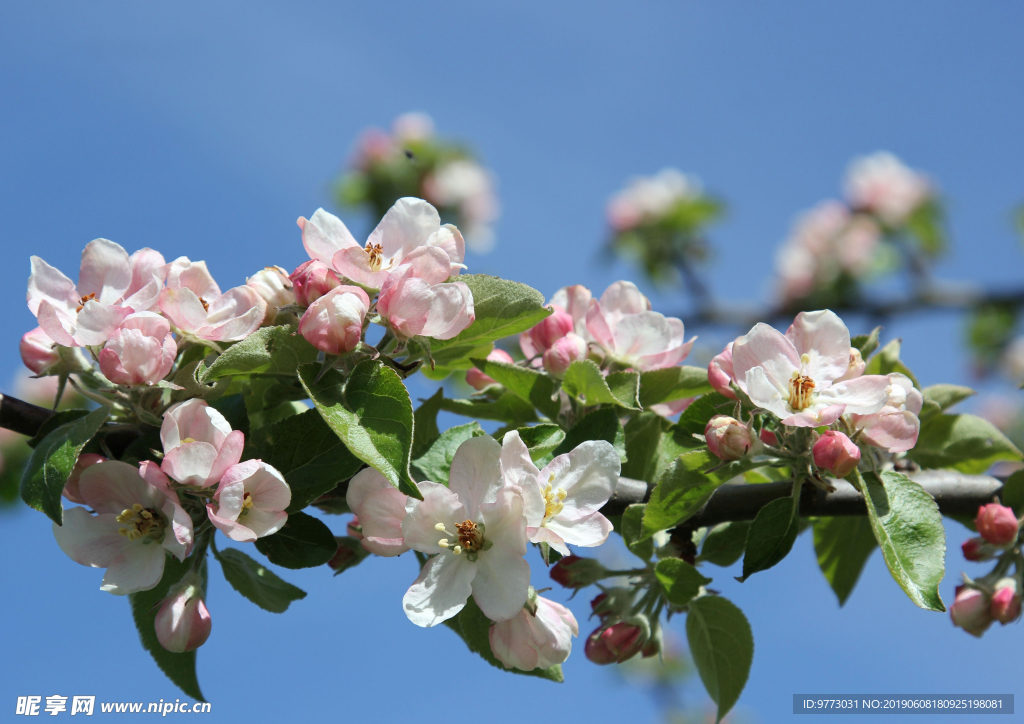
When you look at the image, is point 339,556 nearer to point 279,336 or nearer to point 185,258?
point 279,336

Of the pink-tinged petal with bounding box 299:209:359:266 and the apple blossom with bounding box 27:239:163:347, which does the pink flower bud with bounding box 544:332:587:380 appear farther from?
the apple blossom with bounding box 27:239:163:347

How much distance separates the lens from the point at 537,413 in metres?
1.56

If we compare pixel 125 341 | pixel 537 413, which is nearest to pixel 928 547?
pixel 537 413

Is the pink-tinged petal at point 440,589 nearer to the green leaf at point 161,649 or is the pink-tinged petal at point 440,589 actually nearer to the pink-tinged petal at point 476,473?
the pink-tinged petal at point 476,473

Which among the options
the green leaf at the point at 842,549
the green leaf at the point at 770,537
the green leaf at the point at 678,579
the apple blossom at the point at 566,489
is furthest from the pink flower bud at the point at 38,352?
the green leaf at the point at 842,549

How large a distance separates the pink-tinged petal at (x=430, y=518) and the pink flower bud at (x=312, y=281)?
14.5 inches

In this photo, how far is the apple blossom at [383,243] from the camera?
4.07ft

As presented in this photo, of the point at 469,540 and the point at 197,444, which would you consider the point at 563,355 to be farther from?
the point at 197,444

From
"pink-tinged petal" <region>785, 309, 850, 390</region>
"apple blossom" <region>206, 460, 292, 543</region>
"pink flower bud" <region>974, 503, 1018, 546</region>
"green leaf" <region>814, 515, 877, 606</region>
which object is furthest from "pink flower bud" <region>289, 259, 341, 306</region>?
"pink flower bud" <region>974, 503, 1018, 546</region>

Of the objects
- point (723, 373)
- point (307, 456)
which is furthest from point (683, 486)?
point (307, 456)

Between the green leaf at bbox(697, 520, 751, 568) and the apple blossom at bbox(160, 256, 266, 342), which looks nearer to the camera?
the apple blossom at bbox(160, 256, 266, 342)

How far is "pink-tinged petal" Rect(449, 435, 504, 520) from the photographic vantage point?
43.9 inches

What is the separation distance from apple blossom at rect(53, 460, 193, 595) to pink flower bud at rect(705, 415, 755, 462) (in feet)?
2.71

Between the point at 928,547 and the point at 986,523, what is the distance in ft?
1.39
